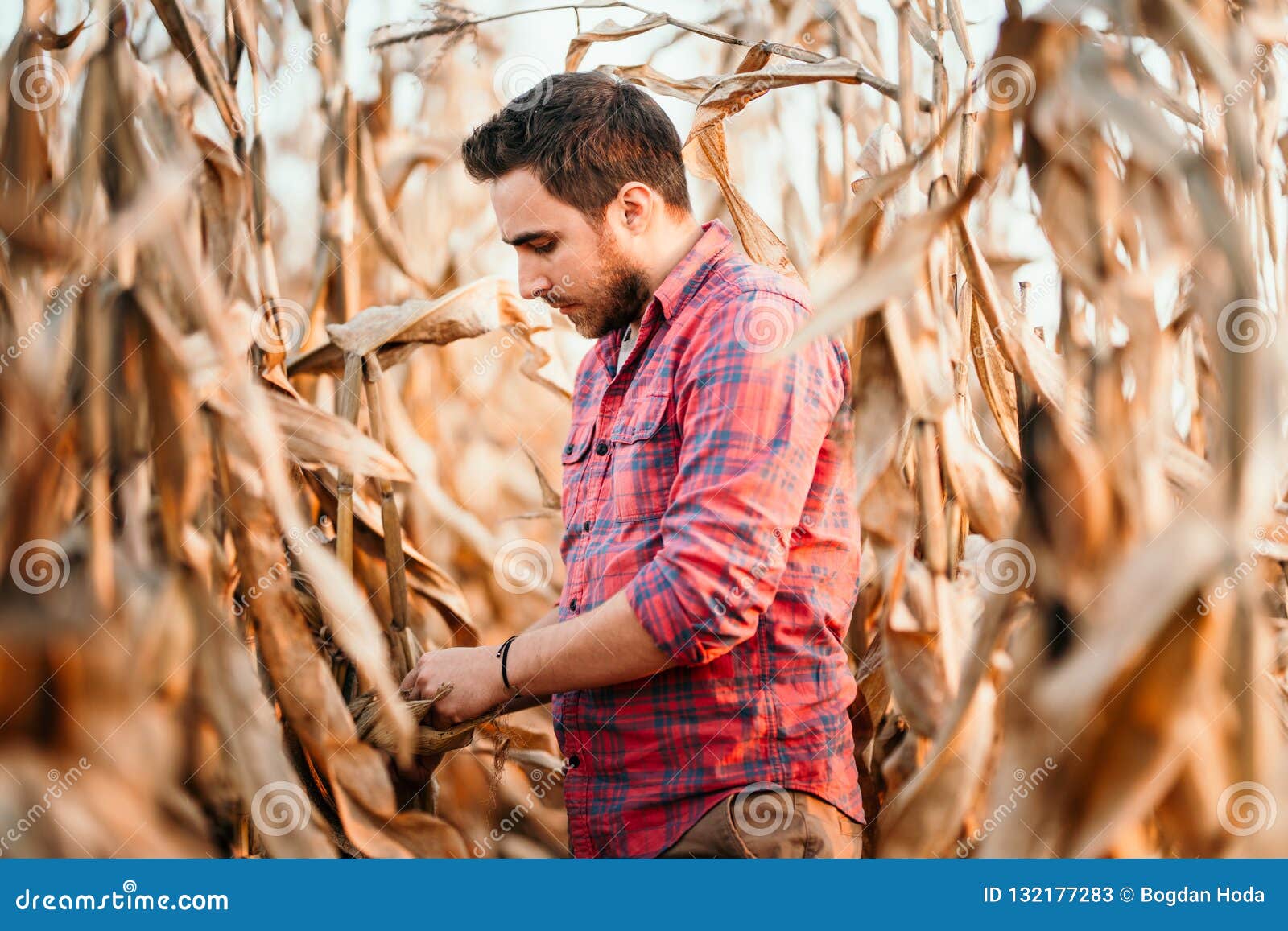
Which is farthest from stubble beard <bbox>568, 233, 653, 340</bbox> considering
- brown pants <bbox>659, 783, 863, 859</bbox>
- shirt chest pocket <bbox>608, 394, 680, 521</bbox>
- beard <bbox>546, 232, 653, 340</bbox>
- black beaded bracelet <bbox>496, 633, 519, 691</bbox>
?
brown pants <bbox>659, 783, 863, 859</bbox>

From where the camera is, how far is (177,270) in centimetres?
67

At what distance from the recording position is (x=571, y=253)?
0.86m

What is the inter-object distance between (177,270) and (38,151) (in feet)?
0.49

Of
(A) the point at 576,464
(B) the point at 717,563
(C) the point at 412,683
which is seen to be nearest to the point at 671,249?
(A) the point at 576,464

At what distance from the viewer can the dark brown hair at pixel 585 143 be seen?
33.6 inches

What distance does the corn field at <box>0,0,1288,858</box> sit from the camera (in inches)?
14.9

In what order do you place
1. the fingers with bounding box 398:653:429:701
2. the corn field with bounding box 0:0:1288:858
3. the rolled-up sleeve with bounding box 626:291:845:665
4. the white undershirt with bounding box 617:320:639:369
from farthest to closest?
the white undershirt with bounding box 617:320:639:369, the fingers with bounding box 398:653:429:701, the rolled-up sleeve with bounding box 626:291:845:665, the corn field with bounding box 0:0:1288:858

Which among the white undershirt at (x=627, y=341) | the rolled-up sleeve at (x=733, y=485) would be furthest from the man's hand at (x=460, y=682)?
the white undershirt at (x=627, y=341)

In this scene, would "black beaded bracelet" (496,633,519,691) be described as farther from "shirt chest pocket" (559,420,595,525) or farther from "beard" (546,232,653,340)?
"beard" (546,232,653,340)

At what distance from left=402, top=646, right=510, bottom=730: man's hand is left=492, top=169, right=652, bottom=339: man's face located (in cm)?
30

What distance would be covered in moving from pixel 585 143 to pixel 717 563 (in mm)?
392

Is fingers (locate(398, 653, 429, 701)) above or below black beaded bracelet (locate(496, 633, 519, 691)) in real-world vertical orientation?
below

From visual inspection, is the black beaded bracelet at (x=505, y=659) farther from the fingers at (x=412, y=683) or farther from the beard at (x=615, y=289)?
the beard at (x=615, y=289)

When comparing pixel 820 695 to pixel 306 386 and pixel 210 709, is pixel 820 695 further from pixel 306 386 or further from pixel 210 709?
pixel 306 386
